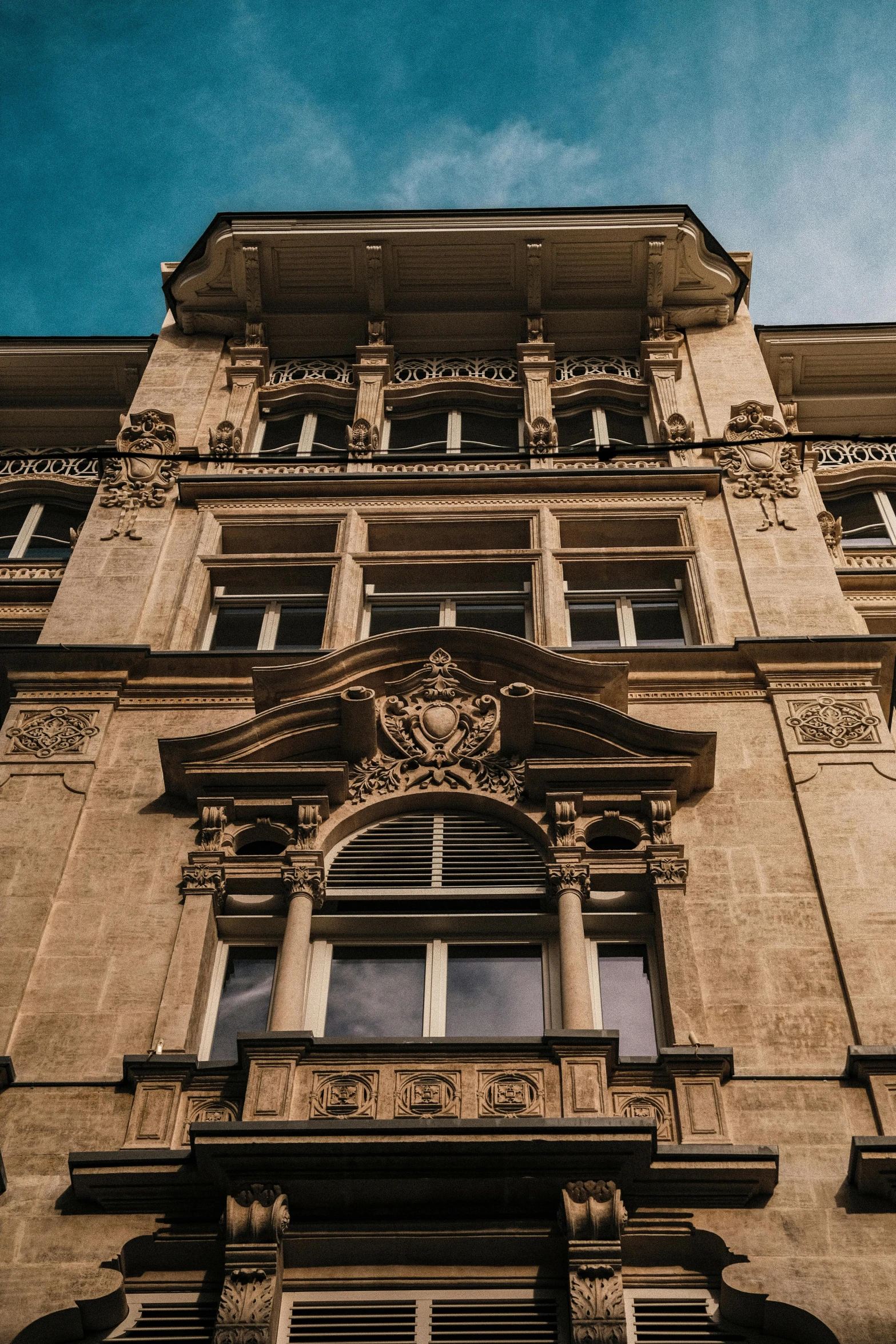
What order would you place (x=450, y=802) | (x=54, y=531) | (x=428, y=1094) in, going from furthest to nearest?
(x=54, y=531) → (x=450, y=802) → (x=428, y=1094)

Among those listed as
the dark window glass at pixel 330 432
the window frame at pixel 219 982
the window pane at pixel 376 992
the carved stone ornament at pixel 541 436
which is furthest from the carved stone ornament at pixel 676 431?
the window frame at pixel 219 982

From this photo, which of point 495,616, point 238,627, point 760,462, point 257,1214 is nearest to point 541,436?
point 760,462

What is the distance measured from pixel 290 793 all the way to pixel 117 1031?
3206 millimetres

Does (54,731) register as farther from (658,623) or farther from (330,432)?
(330,432)

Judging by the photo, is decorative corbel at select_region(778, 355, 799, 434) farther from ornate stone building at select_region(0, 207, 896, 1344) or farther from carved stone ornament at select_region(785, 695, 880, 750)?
carved stone ornament at select_region(785, 695, 880, 750)

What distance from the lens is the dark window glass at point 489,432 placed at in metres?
24.2

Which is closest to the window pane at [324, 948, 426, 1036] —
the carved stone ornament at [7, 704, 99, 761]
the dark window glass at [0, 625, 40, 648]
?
the carved stone ornament at [7, 704, 99, 761]

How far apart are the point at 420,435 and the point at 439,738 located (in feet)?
31.7

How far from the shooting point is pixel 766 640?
17.5m

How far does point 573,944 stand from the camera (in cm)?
1365

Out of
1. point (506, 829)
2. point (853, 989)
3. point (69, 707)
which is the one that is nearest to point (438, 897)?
point (506, 829)

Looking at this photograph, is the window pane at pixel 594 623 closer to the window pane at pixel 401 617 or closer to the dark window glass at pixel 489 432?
the window pane at pixel 401 617

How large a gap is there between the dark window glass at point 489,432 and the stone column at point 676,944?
1074 centimetres

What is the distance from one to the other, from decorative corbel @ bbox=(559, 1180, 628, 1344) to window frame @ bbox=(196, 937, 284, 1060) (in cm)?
347
